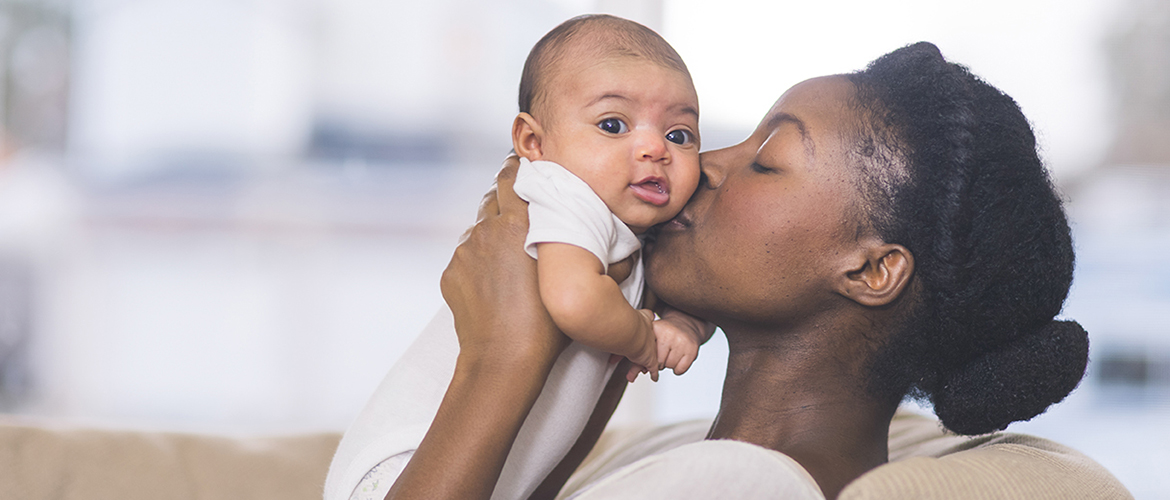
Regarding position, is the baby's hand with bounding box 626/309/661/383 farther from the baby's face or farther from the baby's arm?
the baby's face

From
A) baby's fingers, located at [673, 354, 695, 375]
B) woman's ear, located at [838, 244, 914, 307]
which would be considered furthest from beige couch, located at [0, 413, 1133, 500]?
baby's fingers, located at [673, 354, 695, 375]

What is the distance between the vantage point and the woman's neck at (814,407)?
44.8 inches

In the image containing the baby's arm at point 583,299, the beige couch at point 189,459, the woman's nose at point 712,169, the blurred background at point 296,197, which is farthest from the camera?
the blurred background at point 296,197

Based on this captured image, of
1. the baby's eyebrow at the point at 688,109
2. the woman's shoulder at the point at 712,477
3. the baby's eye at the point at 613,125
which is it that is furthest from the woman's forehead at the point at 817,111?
the woman's shoulder at the point at 712,477

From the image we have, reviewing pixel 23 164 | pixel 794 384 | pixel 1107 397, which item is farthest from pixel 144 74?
pixel 1107 397

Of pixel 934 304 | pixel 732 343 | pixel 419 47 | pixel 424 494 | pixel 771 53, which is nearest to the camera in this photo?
pixel 424 494

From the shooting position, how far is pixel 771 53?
2.77 m

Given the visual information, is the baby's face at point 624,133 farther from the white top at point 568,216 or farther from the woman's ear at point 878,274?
the woman's ear at point 878,274

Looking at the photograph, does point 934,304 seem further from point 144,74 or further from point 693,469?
point 144,74

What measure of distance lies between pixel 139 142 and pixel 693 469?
302cm

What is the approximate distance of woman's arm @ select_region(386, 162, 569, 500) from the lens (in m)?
0.98

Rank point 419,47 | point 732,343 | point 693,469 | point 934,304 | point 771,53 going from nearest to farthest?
point 693,469, point 934,304, point 732,343, point 771,53, point 419,47

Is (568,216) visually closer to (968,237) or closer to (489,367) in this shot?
(489,367)

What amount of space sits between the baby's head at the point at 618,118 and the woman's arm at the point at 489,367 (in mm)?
113
